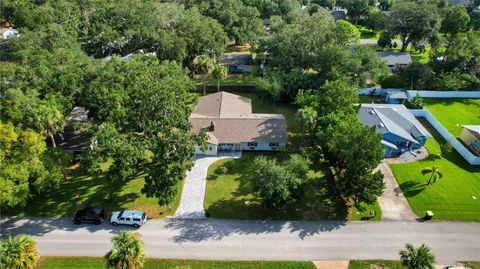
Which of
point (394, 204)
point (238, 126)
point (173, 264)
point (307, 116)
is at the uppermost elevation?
point (307, 116)

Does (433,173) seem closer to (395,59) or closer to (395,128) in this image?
(395,128)

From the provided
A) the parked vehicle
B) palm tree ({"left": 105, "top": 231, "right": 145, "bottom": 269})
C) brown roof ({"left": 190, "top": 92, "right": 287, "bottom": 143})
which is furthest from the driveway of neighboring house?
palm tree ({"left": 105, "top": 231, "right": 145, "bottom": 269})

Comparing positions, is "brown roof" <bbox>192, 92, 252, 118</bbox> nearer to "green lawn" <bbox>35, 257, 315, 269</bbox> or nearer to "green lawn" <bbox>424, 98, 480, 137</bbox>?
"green lawn" <bbox>35, 257, 315, 269</bbox>

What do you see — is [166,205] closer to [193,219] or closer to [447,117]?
[193,219]

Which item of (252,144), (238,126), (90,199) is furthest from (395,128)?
(90,199)

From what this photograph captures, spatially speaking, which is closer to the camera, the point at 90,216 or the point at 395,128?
the point at 90,216

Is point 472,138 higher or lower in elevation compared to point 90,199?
higher

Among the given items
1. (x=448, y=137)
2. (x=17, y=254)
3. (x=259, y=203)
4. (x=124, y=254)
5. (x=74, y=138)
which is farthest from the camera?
(x=448, y=137)
